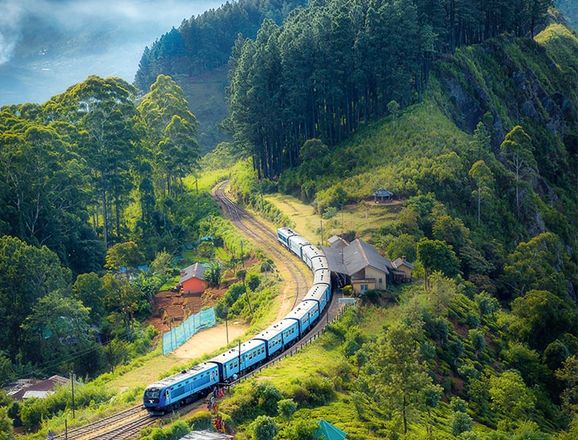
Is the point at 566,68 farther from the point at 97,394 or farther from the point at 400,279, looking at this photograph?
the point at 97,394

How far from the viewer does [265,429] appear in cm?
4162

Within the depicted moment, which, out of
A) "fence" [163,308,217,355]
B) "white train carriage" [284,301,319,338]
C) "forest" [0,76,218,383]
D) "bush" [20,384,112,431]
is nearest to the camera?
"bush" [20,384,112,431]

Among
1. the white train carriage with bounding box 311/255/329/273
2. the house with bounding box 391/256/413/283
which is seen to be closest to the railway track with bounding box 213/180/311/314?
the white train carriage with bounding box 311/255/329/273

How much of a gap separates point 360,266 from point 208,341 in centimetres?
1496

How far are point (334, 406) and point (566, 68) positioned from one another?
373ft

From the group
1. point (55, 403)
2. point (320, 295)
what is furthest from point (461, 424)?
point (55, 403)

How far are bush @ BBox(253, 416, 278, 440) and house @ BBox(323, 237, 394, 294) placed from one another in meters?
28.9

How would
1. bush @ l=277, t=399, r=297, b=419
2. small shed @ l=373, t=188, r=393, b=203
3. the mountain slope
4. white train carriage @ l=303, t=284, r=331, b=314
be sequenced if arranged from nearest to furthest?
bush @ l=277, t=399, r=297, b=419
white train carriage @ l=303, t=284, r=331, b=314
small shed @ l=373, t=188, r=393, b=203
the mountain slope

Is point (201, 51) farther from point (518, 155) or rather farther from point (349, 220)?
point (349, 220)

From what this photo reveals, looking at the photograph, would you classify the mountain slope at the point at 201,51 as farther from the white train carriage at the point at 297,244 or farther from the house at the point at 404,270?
the house at the point at 404,270

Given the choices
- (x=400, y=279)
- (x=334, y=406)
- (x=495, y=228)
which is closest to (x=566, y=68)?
(x=495, y=228)

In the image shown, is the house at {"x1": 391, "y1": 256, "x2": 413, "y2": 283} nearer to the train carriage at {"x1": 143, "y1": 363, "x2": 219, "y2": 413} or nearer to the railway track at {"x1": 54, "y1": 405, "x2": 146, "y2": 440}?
the train carriage at {"x1": 143, "y1": 363, "x2": 219, "y2": 413}

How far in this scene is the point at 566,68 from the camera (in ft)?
471

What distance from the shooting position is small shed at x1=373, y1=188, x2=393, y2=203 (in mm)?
88438
